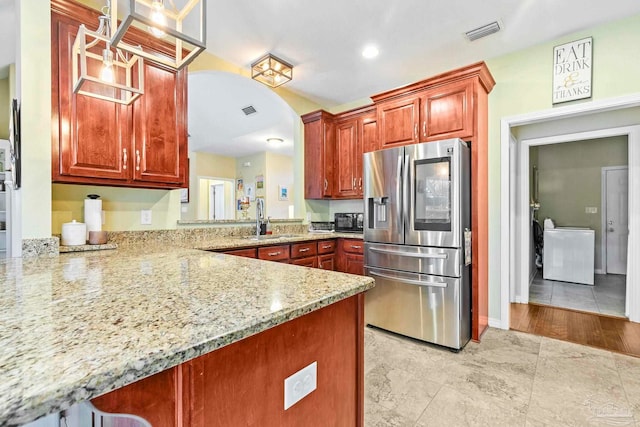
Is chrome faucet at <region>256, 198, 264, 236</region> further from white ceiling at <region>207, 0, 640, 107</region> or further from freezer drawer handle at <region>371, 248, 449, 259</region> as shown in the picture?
white ceiling at <region>207, 0, 640, 107</region>

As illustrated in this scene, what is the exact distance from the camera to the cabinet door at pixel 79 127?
1803 millimetres

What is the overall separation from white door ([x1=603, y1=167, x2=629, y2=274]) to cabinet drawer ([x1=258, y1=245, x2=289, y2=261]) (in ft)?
19.1

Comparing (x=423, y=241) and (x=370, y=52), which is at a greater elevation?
(x=370, y=52)

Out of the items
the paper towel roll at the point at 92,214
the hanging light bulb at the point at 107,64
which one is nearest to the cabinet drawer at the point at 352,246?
the paper towel roll at the point at 92,214

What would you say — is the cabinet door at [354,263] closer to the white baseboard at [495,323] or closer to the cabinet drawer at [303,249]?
the cabinet drawer at [303,249]

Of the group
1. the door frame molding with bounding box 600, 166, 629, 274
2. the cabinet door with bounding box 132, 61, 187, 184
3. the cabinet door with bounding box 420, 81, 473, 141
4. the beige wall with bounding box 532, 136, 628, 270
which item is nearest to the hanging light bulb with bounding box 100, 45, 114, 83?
the cabinet door with bounding box 132, 61, 187, 184

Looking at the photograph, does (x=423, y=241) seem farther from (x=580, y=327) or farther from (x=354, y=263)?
(x=580, y=327)

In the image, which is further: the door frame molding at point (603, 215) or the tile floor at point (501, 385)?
the door frame molding at point (603, 215)

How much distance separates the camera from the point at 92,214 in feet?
6.93

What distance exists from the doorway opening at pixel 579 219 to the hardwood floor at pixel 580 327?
63cm

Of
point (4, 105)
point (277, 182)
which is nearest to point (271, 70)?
point (4, 105)

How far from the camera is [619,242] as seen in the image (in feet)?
17.1

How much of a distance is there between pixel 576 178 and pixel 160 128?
265 inches

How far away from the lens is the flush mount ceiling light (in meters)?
2.96
